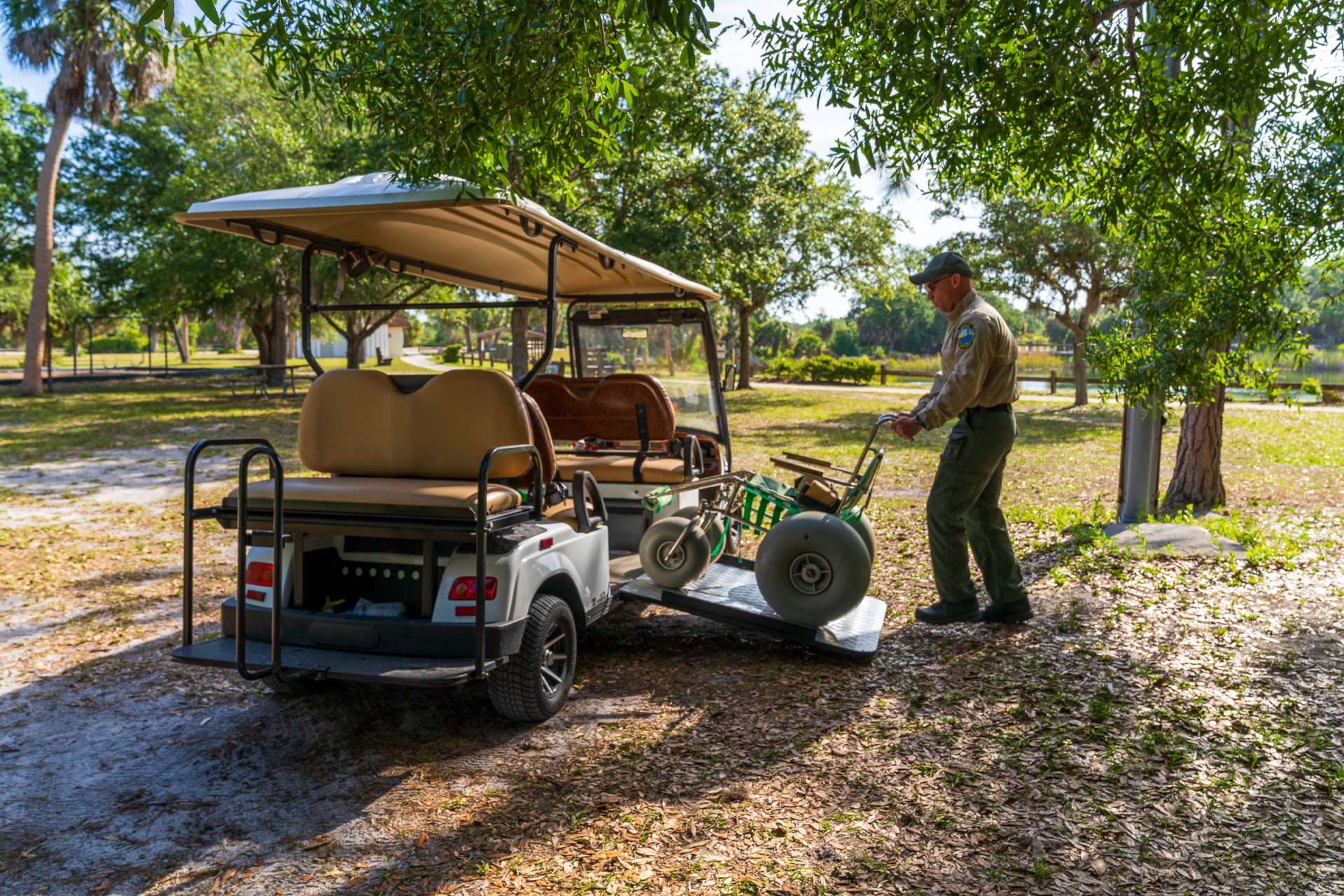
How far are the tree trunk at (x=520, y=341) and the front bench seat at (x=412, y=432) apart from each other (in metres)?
7.45

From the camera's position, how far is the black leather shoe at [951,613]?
17.5 feet

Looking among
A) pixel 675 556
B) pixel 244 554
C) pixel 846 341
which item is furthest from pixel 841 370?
pixel 846 341

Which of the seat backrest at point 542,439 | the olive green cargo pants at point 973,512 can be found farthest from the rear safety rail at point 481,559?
the olive green cargo pants at point 973,512

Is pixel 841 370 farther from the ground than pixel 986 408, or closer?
farther from the ground

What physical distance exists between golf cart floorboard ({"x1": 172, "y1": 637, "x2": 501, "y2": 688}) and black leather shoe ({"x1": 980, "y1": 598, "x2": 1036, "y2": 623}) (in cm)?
303

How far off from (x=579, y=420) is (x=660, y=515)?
1125 millimetres

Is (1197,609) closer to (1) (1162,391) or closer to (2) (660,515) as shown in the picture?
(1) (1162,391)

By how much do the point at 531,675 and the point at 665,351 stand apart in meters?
3.54

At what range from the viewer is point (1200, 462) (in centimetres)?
916

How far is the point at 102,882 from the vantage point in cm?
287

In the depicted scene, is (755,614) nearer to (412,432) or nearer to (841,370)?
(412,432)

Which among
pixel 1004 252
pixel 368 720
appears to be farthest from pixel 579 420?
pixel 1004 252

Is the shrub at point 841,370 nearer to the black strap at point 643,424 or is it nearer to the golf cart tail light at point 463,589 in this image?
the black strap at point 643,424

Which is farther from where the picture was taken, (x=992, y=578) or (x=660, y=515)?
(x=660, y=515)
